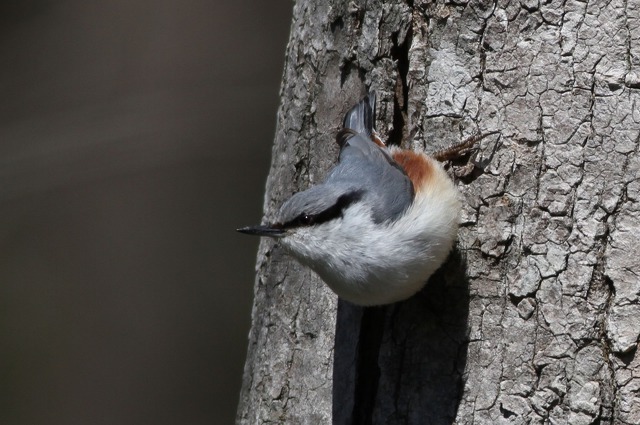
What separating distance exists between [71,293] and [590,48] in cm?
478

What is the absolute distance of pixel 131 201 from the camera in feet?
18.8

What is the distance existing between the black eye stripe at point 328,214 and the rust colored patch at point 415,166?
0.62 feet

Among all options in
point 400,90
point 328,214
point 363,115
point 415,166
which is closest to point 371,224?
point 328,214

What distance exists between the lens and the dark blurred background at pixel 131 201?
18.3 ft

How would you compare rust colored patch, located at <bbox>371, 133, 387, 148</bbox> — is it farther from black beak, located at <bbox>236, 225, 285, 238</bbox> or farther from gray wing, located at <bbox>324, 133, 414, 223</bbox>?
black beak, located at <bbox>236, 225, 285, 238</bbox>

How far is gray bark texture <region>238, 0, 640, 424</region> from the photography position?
1978 mm

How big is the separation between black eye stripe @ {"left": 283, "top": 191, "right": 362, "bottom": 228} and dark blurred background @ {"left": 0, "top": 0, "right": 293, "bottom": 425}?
3.66 m

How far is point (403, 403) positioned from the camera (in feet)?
7.20

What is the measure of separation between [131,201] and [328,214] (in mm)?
3860

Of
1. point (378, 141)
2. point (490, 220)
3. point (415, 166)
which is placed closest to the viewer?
point (490, 220)

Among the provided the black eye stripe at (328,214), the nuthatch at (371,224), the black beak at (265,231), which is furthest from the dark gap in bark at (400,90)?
the black beak at (265,231)

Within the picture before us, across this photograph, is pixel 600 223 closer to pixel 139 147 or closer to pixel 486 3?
pixel 486 3

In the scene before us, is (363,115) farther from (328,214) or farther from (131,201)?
(131,201)

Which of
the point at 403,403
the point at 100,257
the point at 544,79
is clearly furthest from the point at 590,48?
the point at 100,257
